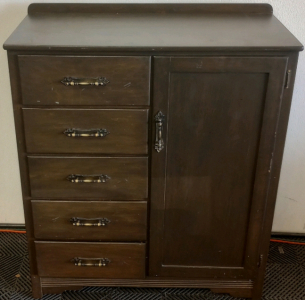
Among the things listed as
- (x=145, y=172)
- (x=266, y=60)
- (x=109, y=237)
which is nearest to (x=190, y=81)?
(x=266, y=60)

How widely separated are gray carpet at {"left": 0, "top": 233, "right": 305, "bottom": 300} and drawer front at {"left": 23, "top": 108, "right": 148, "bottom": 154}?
A: 637mm

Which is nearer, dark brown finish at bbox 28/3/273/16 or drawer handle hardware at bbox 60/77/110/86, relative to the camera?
drawer handle hardware at bbox 60/77/110/86

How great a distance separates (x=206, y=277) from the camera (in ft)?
5.26

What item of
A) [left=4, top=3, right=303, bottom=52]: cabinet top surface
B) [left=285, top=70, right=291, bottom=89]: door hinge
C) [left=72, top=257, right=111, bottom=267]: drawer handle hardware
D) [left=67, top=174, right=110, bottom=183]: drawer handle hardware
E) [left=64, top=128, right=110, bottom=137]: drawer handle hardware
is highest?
[left=4, top=3, right=303, bottom=52]: cabinet top surface

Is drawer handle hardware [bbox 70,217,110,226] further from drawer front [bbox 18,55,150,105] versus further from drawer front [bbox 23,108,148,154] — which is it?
drawer front [bbox 18,55,150,105]

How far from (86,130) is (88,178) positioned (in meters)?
0.17

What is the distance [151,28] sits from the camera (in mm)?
1381

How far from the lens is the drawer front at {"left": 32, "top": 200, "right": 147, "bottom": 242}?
145 cm

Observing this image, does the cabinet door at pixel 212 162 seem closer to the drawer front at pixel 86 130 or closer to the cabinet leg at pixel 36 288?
the drawer front at pixel 86 130

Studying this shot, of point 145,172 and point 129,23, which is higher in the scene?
point 129,23

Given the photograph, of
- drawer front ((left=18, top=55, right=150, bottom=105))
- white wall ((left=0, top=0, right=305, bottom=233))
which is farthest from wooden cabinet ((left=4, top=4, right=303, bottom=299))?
white wall ((left=0, top=0, right=305, bottom=233))

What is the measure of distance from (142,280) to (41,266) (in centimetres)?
38

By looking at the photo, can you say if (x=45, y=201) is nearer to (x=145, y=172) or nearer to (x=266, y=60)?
(x=145, y=172)

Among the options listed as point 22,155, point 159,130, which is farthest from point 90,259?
point 159,130
